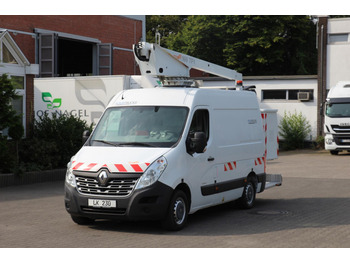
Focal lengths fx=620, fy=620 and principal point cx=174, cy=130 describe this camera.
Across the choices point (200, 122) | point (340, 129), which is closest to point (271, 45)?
point (340, 129)

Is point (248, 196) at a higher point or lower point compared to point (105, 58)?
lower

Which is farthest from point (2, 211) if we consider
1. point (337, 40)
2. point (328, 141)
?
point (337, 40)

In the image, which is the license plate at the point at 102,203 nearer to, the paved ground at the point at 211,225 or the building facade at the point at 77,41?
the paved ground at the point at 211,225

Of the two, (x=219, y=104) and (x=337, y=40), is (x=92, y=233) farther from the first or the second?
(x=337, y=40)

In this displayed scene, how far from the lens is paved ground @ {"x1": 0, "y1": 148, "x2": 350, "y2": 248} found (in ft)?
28.9

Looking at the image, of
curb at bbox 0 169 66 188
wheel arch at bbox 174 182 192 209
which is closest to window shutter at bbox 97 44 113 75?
curb at bbox 0 169 66 188

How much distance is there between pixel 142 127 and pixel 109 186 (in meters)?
1.32

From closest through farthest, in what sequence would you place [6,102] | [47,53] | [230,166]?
[230,166] → [6,102] → [47,53]

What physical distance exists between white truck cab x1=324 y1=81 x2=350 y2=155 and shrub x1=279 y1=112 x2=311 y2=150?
4519 mm

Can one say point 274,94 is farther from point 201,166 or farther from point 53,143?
point 201,166

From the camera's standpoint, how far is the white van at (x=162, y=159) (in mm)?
9430

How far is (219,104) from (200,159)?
1.40 metres

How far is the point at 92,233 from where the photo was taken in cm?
957

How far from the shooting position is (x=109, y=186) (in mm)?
9516
